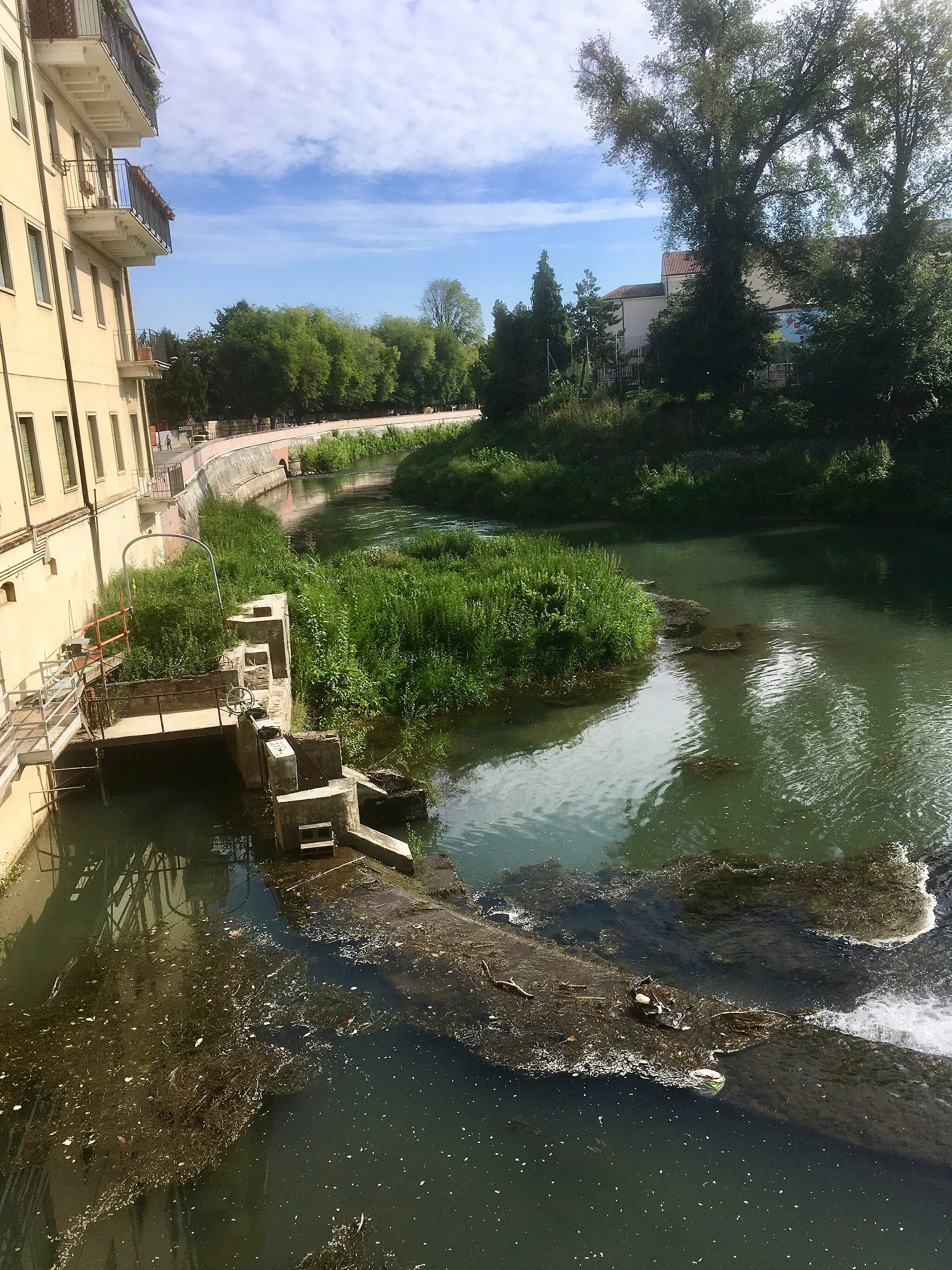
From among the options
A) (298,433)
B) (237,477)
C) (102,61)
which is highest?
(102,61)

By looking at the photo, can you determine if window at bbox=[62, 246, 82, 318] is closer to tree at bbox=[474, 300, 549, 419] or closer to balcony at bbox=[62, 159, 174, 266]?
balcony at bbox=[62, 159, 174, 266]

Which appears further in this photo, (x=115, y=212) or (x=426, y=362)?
(x=426, y=362)

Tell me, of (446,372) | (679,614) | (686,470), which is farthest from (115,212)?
(446,372)

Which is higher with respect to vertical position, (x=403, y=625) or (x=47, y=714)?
(x=47, y=714)

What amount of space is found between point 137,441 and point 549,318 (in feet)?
123

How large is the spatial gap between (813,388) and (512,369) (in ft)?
63.3

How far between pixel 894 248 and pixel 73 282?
1235 inches

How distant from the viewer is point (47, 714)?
1087cm

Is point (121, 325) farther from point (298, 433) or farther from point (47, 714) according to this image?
point (298, 433)

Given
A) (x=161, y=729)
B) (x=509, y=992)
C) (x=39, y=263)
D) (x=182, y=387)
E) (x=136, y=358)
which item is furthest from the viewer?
(x=182, y=387)

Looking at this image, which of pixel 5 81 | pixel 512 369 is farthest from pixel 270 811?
pixel 512 369

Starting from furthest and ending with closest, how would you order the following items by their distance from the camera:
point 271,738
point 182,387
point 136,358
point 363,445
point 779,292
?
point 363,445 → point 182,387 → point 779,292 → point 136,358 → point 271,738

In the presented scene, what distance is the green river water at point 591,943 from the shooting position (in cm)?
596

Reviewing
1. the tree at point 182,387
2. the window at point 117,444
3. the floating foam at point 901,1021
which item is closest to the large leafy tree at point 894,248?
the window at point 117,444
